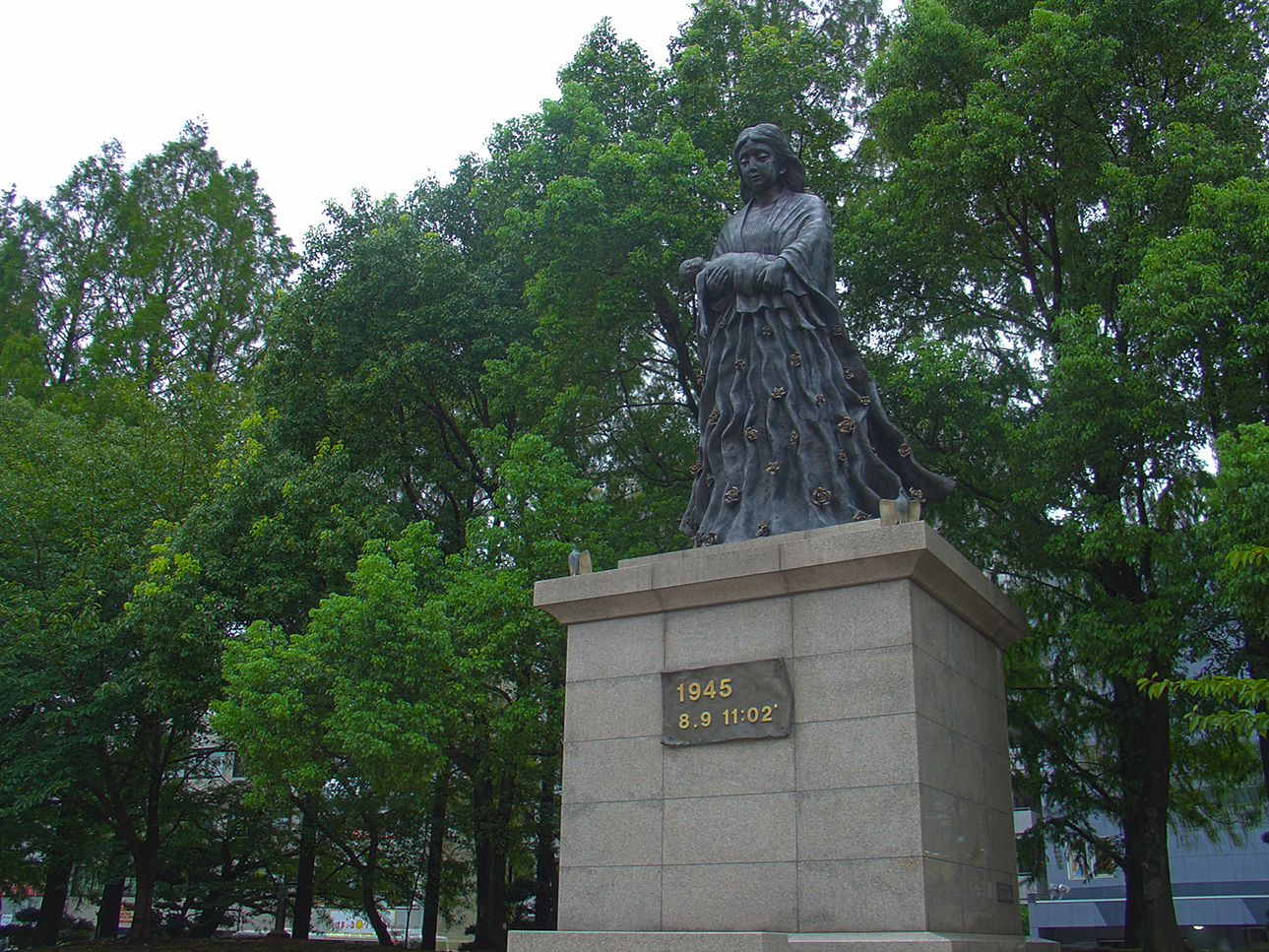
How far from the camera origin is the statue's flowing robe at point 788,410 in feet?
24.5

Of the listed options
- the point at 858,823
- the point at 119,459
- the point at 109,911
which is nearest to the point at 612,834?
the point at 858,823

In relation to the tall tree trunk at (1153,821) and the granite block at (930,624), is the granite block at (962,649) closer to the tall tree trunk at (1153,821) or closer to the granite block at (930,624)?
the granite block at (930,624)

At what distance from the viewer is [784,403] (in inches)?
304

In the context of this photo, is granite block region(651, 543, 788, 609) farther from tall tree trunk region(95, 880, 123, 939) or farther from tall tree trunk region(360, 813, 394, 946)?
tall tree trunk region(95, 880, 123, 939)

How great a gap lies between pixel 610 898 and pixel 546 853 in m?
12.5

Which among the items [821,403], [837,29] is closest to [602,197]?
[821,403]

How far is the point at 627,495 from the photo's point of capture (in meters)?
18.5

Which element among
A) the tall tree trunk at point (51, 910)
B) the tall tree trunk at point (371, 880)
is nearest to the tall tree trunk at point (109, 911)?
the tall tree trunk at point (51, 910)

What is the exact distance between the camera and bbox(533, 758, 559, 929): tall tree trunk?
55.7ft

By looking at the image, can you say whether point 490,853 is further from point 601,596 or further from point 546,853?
point 601,596

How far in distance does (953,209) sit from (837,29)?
8.72 metres

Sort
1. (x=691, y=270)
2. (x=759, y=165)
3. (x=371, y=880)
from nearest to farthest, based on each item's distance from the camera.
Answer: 1. (x=691, y=270)
2. (x=759, y=165)
3. (x=371, y=880)

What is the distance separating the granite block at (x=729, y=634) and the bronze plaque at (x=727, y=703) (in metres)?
0.07

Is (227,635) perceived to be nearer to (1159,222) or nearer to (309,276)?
(309,276)
